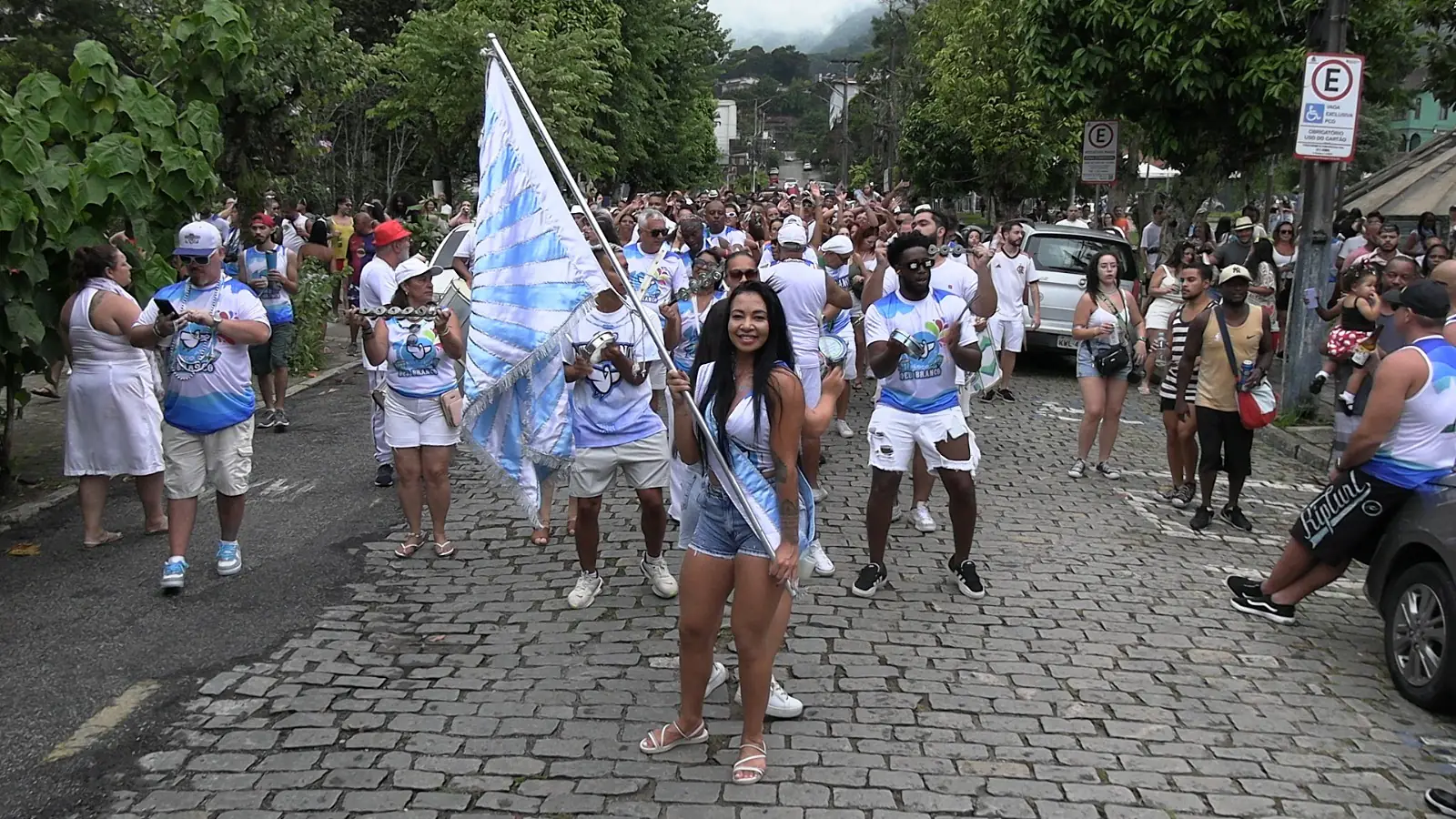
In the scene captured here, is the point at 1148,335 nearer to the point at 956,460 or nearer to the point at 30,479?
the point at 956,460

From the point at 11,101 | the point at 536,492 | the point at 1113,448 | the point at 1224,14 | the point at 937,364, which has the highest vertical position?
the point at 1224,14

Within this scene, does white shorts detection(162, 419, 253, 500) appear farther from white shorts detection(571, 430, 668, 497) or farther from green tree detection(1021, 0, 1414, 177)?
green tree detection(1021, 0, 1414, 177)

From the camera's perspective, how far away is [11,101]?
6.54m

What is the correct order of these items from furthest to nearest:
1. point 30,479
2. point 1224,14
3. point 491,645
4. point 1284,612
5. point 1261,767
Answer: point 1224,14 < point 30,479 < point 1284,612 < point 491,645 < point 1261,767

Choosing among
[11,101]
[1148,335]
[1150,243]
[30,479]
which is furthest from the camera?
[1150,243]

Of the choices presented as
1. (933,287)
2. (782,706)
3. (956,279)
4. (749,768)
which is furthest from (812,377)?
(749,768)

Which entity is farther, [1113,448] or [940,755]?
[1113,448]

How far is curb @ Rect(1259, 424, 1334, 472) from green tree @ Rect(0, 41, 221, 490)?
29.4 ft

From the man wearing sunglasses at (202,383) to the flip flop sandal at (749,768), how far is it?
3.50 metres

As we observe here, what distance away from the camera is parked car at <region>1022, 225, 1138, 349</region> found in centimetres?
1460

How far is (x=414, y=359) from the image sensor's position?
6754 mm

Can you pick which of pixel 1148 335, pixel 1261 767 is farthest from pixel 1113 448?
pixel 1261 767

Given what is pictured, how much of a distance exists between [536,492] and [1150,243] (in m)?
18.9

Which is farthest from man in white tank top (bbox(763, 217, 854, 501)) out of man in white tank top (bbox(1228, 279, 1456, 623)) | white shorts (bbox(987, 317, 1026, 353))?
white shorts (bbox(987, 317, 1026, 353))
